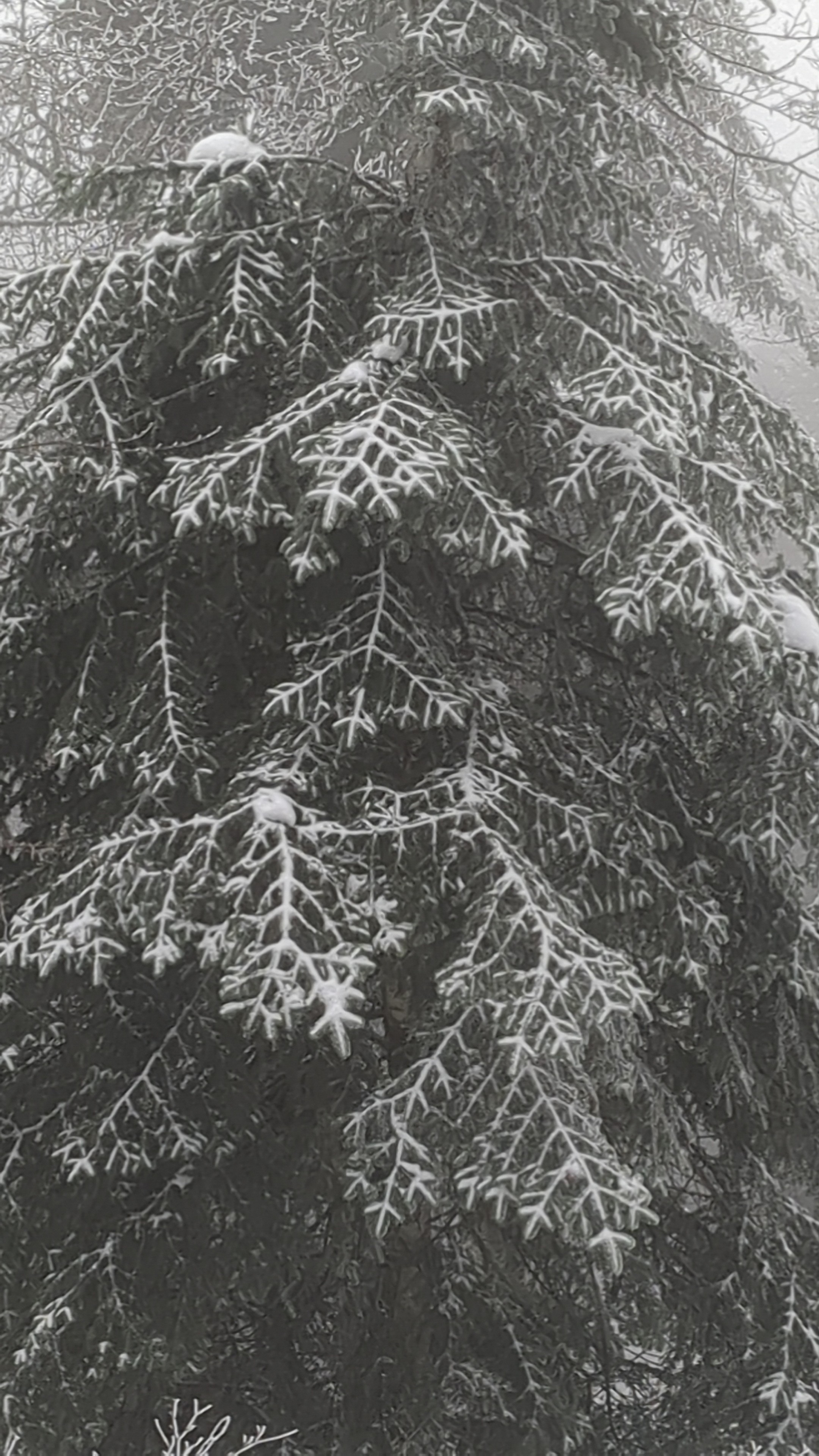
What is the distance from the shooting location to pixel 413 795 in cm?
445

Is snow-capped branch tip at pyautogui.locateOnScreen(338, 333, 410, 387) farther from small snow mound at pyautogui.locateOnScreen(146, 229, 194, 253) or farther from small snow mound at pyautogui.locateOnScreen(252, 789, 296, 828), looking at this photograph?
small snow mound at pyautogui.locateOnScreen(252, 789, 296, 828)

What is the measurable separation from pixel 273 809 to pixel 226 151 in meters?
2.69

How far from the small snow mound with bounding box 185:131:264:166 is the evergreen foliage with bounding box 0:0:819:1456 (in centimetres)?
9

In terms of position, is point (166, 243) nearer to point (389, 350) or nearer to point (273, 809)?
point (389, 350)

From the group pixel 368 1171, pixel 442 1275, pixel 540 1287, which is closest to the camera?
pixel 368 1171

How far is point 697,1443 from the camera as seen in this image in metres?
5.30

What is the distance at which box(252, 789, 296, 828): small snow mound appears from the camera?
13.2ft

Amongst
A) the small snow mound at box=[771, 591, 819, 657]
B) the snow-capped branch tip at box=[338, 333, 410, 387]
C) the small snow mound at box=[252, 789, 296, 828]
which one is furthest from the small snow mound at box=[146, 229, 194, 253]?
the small snow mound at box=[771, 591, 819, 657]

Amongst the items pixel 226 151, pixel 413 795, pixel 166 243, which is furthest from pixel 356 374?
pixel 413 795

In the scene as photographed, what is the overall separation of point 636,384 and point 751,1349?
393cm

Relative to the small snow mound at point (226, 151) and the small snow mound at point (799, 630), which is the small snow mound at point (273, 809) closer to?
the small snow mound at point (799, 630)

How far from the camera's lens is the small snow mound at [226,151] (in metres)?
4.96

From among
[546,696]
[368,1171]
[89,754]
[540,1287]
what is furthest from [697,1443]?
[89,754]

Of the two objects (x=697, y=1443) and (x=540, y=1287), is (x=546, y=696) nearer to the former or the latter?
(x=540, y=1287)
